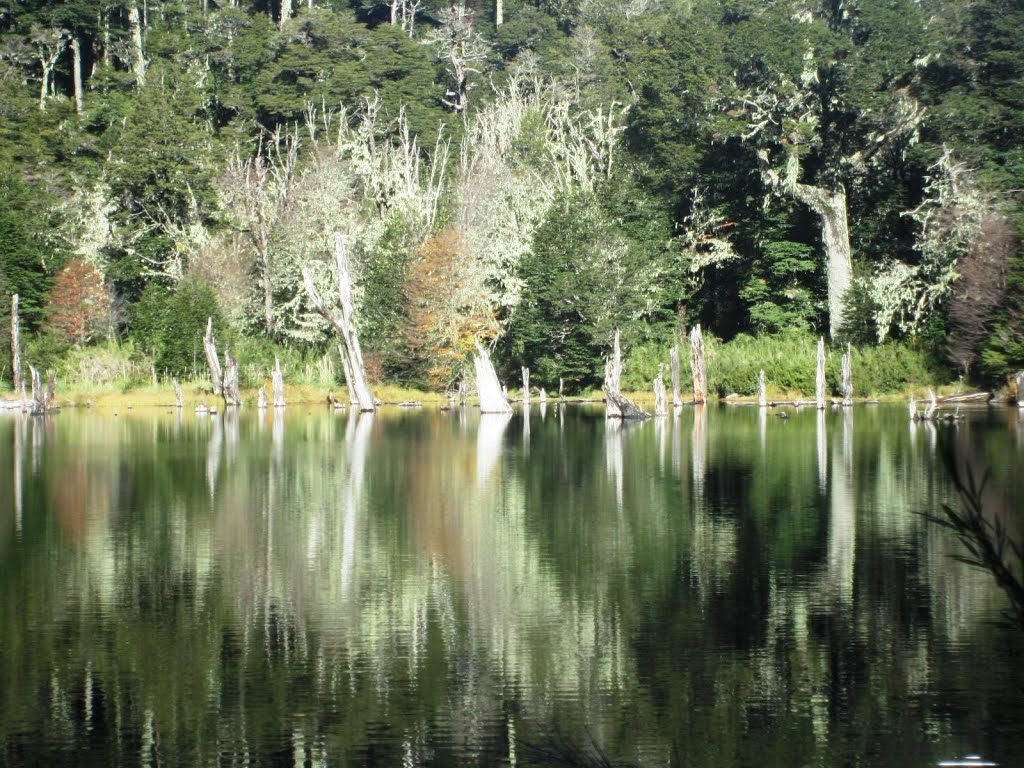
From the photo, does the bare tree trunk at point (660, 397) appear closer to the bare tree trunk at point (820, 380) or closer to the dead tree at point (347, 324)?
the bare tree trunk at point (820, 380)

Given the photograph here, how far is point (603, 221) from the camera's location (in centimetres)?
5978

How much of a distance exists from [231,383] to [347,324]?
20.1 feet

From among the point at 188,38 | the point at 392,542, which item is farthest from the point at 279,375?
the point at 188,38

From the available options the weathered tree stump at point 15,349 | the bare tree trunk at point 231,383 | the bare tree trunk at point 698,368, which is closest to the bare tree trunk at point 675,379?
the bare tree trunk at point 698,368

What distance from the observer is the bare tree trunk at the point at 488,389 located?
51.8 metres

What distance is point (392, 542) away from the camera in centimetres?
2012

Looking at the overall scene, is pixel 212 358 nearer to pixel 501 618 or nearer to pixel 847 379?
pixel 847 379

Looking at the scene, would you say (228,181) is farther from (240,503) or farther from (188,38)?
(240,503)

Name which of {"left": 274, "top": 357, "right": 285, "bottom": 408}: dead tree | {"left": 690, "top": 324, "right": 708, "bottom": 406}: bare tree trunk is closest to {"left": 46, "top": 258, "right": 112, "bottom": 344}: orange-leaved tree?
{"left": 274, "top": 357, "right": 285, "bottom": 408}: dead tree

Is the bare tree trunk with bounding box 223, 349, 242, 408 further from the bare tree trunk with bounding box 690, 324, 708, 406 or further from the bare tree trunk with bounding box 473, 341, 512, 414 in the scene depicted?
the bare tree trunk with bounding box 690, 324, 708, 406

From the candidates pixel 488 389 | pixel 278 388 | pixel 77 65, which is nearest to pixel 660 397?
pixel 488 389

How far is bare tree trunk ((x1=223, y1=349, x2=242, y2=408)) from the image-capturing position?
55500mm

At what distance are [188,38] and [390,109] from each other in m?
15.3

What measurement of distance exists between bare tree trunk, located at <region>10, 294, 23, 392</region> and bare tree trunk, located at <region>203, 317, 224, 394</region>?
7332 millimetres
